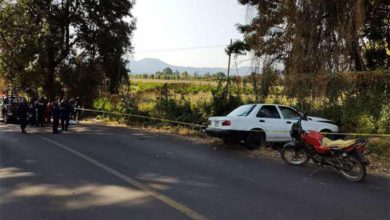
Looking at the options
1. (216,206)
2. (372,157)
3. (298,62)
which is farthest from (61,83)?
(216,206)

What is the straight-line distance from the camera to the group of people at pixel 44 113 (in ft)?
Answer: 63.4

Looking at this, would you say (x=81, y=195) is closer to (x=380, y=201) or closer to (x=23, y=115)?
(x=380, y=201)

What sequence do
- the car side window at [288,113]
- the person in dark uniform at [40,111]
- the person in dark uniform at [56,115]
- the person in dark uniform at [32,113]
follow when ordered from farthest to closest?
the person in dark uniform at [40,111] < the person in dark uniform at [32,113] < the person in dark uniform at [56,115] < the car side window at [288,113]

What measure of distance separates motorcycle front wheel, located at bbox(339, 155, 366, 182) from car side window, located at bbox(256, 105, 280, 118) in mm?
5228

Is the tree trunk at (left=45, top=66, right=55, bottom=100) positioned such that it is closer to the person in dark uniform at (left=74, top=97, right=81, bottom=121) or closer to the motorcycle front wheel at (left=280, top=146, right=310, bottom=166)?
the person in dark uniform at (left=74, top=97, right=81, bottom=121)

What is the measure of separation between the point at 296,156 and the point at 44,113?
16.6 m

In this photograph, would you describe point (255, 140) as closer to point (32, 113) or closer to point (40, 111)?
point (32, 113)

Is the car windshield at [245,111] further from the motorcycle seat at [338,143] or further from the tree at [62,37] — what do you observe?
the tree at [62,37]

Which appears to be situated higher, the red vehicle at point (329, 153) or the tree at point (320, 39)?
the tree at point (320, 39)

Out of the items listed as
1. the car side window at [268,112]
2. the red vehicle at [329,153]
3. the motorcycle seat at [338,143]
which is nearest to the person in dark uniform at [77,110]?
the car side window at [268,112]

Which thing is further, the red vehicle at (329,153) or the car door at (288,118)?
the car door at (288,118)

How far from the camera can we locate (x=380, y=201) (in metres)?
7.45

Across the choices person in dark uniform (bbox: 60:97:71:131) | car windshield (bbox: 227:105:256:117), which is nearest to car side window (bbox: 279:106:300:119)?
car windshield (bbox: 227:105:256:117)

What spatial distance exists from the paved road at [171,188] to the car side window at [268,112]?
2211 millimetres
